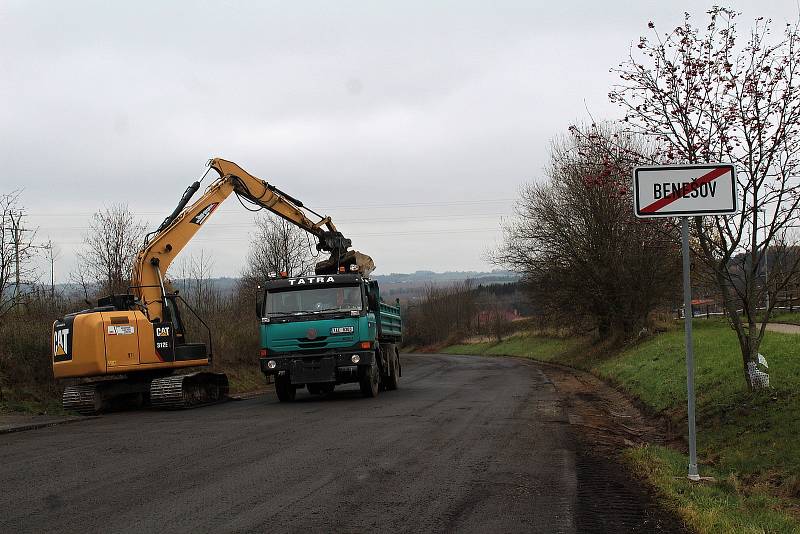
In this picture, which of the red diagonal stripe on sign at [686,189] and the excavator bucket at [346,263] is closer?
the red diagonal stripe on sign at [686,189]

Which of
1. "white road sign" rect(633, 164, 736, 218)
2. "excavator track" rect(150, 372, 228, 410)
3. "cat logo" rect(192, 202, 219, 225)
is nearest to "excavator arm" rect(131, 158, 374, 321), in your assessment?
"cat logo" rect(192, 202, 219, 225)

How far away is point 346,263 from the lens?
75.2 ft

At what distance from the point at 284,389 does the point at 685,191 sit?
13.4 m

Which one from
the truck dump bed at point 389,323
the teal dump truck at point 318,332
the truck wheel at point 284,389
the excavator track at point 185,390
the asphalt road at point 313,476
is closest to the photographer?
the asphalt road at point 313,476

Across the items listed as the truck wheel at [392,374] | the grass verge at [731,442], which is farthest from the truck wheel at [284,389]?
the grass verge at [731,442]

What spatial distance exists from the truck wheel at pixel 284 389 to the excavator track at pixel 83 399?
4.06 m

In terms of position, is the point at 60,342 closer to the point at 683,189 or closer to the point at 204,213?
the point at 204,213

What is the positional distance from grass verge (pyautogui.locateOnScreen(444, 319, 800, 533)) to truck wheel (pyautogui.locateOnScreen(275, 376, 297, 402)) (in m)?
8.22

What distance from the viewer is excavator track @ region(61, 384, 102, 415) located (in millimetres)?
17781

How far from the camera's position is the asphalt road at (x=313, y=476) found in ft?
22.5

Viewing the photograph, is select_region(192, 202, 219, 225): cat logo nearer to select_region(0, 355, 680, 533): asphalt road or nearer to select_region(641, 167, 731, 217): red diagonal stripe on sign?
select_region(0, 355, 680, 533): asphalt road

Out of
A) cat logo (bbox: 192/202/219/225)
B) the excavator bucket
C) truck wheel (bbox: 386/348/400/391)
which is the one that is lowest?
truck wheel (bbox: 386/348/400/391)

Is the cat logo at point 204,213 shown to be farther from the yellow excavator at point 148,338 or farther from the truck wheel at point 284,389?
the truck wheel at point 284,389

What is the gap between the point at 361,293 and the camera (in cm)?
1975
